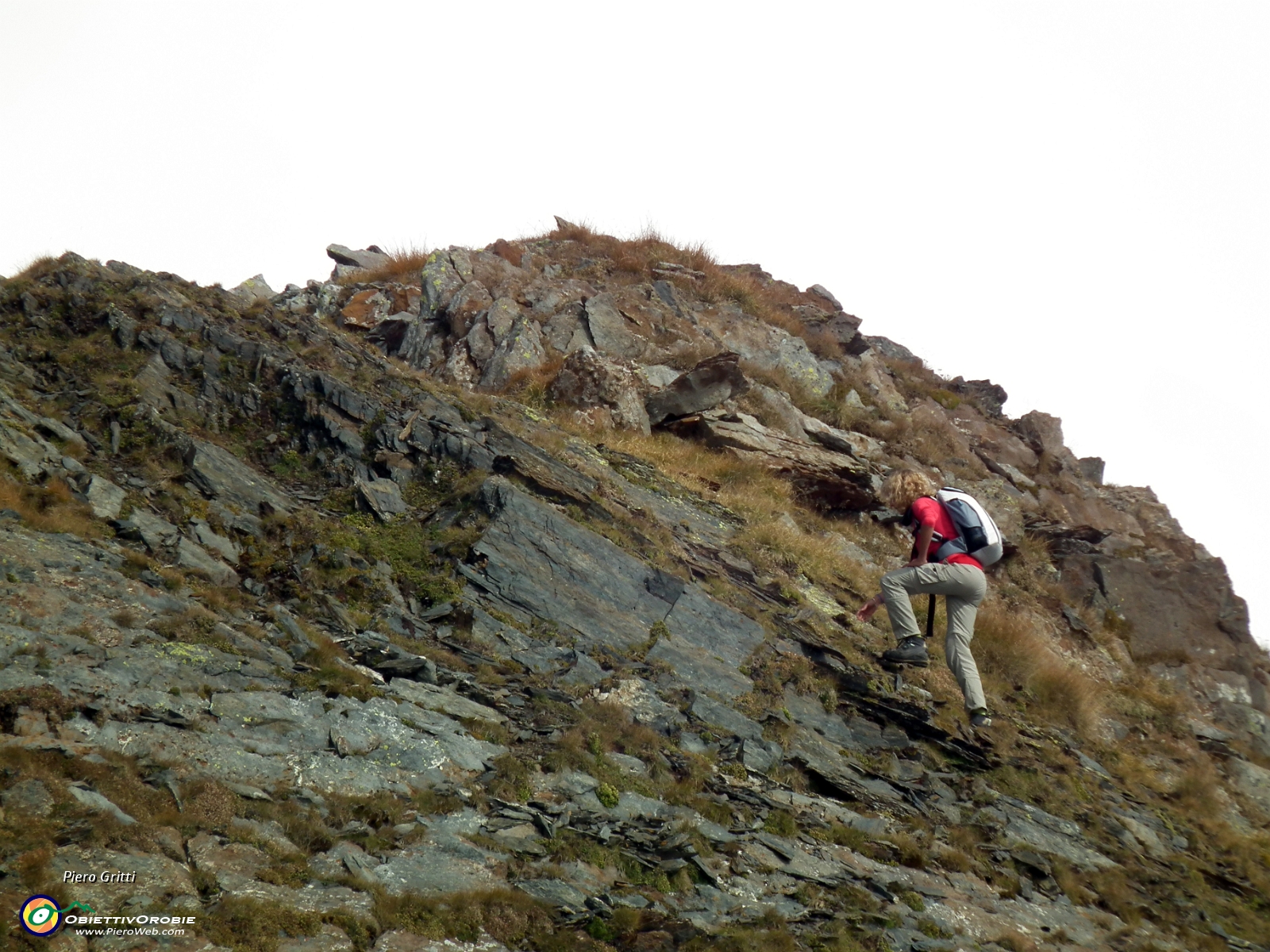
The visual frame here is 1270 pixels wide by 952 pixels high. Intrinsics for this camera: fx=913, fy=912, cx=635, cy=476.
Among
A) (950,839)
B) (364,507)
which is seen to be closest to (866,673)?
(950,839)

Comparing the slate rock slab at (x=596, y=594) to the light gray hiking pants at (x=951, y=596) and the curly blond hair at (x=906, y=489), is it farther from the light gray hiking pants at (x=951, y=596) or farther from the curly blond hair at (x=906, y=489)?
the curly blond hair at (x=906, y=489)

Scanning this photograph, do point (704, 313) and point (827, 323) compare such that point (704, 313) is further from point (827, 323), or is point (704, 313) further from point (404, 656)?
point (404, 656)

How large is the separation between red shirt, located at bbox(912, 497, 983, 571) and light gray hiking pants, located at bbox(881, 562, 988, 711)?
9 centimetres

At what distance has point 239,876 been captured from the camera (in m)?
4.61

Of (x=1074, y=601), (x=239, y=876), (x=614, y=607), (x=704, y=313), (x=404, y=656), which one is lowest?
(x=239, y=876)

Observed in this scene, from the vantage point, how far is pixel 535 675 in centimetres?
808

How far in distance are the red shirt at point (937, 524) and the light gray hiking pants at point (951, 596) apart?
0.09 metres

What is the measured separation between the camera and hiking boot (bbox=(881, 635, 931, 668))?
8.61 meters

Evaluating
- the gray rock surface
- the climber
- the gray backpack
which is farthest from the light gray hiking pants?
the gray rock surface

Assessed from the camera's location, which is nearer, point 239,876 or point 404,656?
point 239,876

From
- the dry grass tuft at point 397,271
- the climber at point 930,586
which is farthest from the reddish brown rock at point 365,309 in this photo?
the climber at point 930,586

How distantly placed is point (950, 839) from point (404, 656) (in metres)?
4.85

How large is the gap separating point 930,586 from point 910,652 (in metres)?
0.66

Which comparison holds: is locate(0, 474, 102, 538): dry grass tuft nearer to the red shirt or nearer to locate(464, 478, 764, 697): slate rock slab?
locate(464, 478, 764, 697): slate rock slab
